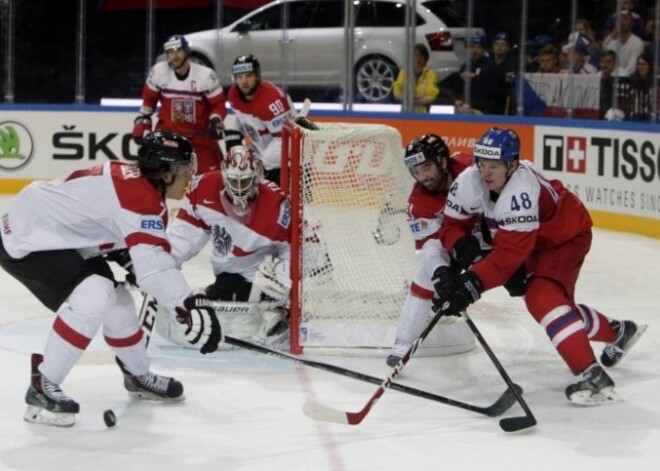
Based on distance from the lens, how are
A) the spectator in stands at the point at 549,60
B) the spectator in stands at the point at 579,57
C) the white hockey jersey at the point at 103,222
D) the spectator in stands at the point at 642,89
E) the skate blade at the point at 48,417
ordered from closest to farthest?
the white hockey jersey at the point at 103,222, the skate blade at the point at 48,417, the spectator in stands at the point at 642,89, the spectator in stands at the point at 579,57, the spectator in stands at the point at 549,60

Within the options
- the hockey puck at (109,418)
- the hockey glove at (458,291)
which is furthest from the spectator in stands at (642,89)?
the hockey puck at (109,418)

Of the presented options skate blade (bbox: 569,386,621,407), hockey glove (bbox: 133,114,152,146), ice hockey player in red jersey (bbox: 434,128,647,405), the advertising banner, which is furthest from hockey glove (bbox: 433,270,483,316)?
the advertising banner

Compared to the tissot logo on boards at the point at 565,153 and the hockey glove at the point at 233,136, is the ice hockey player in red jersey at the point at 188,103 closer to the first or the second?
the hockey glove at the point at 233,136

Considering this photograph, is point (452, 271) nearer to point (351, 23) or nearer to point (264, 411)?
point (264, 411)

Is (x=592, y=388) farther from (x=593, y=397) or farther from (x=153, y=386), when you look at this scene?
(x=153, y=386)

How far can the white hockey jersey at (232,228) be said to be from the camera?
5.21 meters

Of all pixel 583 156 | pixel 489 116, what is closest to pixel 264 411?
pixel 583 156

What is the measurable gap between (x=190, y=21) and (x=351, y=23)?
138cm

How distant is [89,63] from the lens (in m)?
10.7

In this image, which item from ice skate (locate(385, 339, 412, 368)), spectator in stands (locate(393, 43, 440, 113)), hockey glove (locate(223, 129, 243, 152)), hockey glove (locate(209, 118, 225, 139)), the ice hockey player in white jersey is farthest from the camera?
spectator in stands (locate(393, 43, 440, 113))

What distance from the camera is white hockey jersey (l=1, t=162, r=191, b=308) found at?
13.1 feet

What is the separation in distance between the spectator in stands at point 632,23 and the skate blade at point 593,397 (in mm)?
4838

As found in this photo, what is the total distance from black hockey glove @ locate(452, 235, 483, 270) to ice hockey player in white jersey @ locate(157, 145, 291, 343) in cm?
87

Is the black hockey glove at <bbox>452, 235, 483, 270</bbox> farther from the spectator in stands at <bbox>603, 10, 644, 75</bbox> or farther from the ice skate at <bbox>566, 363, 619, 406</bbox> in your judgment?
the spectator in stands at <bbox>603, 10, 644, 75</bbox>
